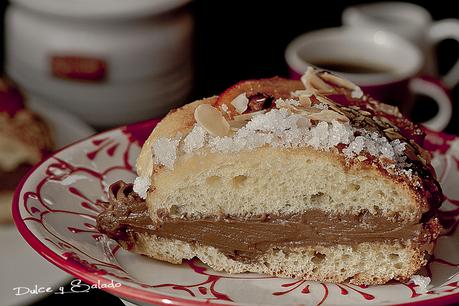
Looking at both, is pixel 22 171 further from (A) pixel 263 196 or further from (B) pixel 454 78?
(B) pixel 454 78

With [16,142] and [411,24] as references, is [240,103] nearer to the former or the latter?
[16,142]

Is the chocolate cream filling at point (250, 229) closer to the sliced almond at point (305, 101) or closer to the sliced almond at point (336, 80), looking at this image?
the sliced almond at point (305, 101)

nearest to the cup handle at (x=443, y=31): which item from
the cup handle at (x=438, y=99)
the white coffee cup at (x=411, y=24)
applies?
the white coffee cup at (x=411, y=24)

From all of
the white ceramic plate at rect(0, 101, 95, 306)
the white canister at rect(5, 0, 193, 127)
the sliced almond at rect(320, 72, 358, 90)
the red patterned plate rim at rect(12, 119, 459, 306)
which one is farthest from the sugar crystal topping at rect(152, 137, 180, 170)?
the white canister at rect(5, 0, 193, 127)

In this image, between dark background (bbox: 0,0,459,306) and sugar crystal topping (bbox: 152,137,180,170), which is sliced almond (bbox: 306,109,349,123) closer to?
sugar crystal topping (bbox: 152,137,180,170)

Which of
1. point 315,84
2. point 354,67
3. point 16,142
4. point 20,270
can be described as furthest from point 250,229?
point 354,67
